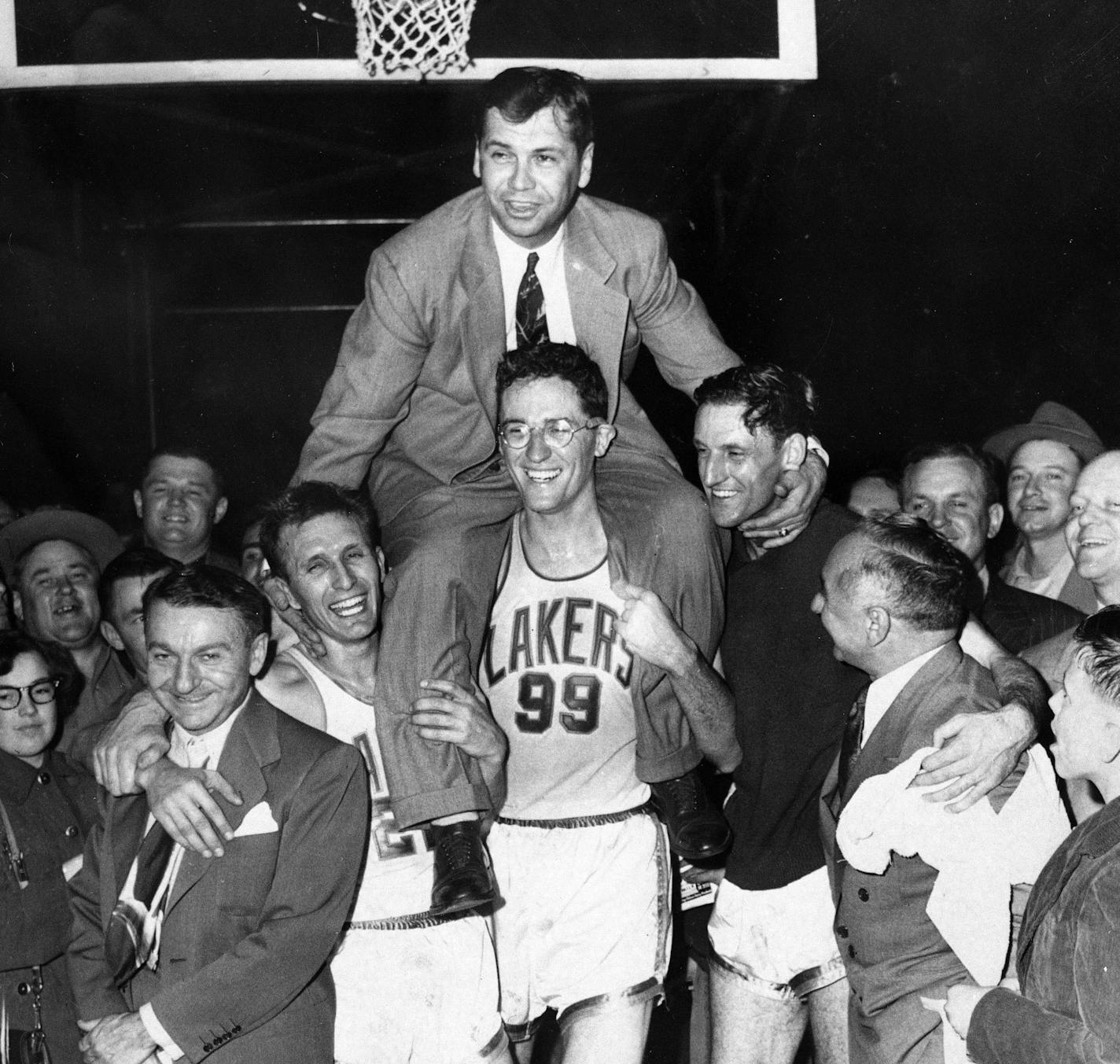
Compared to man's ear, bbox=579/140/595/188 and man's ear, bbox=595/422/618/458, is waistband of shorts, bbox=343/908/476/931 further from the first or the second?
man's ear, bbox=579/140/595/188

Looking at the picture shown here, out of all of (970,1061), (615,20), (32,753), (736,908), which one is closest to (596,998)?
(736,908)

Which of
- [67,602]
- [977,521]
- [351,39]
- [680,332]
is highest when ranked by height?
[351,39]

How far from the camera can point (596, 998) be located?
3596 mm

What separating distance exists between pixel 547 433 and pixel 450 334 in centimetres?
47

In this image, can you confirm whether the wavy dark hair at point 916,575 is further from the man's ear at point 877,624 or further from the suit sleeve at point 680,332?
the suit sleeve at point 680,332

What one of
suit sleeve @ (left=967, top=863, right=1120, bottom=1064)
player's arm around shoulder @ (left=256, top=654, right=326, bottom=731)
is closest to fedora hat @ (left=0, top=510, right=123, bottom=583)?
player's arm around shoulder @ (left=256, top=654, right=326, bottom=731)

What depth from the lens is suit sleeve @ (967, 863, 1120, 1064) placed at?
2.22m

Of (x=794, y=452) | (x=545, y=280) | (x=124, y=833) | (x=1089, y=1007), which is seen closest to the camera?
(x=1089, y=1007)

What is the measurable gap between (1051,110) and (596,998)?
5148 mm

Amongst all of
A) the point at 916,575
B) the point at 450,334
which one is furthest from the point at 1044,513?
the point at 450,334

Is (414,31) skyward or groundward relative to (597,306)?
skyward

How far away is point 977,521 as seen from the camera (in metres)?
4.53

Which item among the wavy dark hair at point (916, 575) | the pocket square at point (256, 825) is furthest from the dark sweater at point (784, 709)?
the pocket square at point (256, 825)

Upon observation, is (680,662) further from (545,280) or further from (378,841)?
(545,280)
